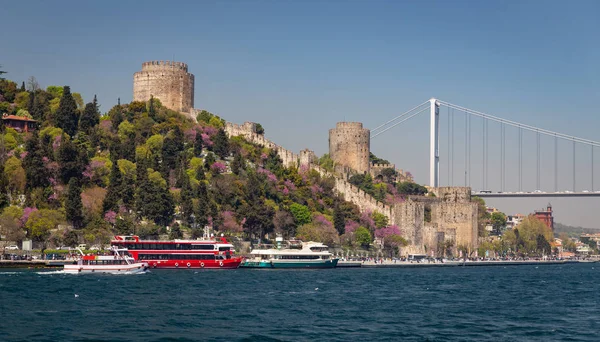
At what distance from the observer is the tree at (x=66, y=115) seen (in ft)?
285

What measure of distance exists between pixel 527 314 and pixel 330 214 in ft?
178

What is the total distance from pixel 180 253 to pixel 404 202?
120 ft

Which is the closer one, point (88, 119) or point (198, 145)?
point (88, 119)

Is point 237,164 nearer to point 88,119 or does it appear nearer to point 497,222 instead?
point 88,119

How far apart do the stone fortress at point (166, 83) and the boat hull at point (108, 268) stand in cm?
3741

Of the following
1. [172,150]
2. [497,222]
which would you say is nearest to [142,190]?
[172,150]

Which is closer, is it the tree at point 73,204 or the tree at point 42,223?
the tree at point 42,223

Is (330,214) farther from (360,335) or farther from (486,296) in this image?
(360,335)

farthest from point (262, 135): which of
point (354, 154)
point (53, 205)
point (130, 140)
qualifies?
point (53, 205)

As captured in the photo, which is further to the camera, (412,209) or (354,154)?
(354,154)

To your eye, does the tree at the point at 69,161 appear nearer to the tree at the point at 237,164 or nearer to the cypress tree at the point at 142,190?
the cypress tree at the point at 142,190

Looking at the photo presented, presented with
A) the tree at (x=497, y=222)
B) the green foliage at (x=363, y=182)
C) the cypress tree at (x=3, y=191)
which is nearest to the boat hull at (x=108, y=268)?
the cypress tree at (x=3, y=191)

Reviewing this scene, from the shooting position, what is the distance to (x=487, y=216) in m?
150

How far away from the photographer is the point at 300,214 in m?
91.3
